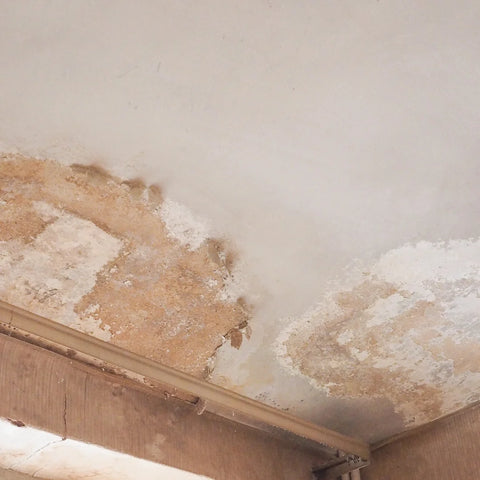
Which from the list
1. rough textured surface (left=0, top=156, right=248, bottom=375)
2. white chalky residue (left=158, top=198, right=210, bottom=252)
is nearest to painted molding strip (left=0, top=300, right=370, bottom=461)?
rough textured surface (left=0, top=156, right=248, bottom=375)

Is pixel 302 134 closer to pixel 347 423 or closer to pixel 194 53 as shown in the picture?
pixel 194 53

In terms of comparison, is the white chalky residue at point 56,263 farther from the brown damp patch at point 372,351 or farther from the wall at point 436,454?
the wall at point 436,454

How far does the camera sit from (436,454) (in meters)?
2.26

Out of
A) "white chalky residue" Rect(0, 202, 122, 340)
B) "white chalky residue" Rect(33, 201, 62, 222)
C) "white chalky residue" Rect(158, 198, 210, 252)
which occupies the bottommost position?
"white chalky residue" Rect(0, 202, 122, 340)

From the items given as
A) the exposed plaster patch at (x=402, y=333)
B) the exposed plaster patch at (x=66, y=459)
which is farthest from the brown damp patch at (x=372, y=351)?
the exposed plaster patch at (x=66, y=459)

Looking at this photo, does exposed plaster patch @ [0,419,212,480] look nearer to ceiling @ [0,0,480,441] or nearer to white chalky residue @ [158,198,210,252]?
ceiling @ [0,0,480,441]

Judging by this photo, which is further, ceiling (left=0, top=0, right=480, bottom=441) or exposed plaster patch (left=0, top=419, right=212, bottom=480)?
exposed plaster patch (left=0, top=419, right=212, bottom=480)

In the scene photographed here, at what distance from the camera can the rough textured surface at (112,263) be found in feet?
4.88

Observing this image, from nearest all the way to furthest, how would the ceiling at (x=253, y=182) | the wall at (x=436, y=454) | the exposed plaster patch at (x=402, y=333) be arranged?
the ceiling at (x=253, y=182) → the exposed plaster patch at (x=402, y=333) → the wall at (x=436, y=454)

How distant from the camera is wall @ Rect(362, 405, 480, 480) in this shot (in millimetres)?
2184

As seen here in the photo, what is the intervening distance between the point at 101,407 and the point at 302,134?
3.32 ft

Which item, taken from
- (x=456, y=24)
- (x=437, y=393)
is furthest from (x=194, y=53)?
(x=437, y=393)

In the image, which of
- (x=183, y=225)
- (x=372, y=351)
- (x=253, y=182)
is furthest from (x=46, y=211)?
(x=372, y=351)

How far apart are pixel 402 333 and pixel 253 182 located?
0.72m
